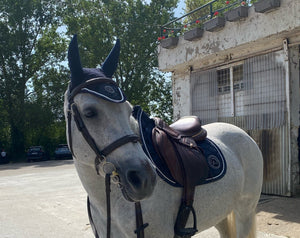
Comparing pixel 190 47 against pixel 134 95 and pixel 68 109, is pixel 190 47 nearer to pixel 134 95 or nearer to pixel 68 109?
pixel 68 109

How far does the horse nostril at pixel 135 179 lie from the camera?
170 cm

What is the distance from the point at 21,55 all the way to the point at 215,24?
77.1 ft

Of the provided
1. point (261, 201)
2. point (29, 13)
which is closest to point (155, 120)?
point (261, 201)

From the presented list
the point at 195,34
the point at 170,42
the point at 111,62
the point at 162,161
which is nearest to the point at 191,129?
the point at 162,161

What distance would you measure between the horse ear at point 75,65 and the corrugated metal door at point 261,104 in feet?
18.1

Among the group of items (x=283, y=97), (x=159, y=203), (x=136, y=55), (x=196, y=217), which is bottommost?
(x=196, y=217)

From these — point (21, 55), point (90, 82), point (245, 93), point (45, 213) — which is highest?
point (21, 55)

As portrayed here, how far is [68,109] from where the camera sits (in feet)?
6.46

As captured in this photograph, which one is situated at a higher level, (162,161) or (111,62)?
(111,62)

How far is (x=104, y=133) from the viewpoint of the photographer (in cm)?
182

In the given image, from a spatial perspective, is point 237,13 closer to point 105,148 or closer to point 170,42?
point 170,42

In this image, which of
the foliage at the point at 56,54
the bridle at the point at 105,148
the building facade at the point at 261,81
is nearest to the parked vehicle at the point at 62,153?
the foliage at the point at 56,54

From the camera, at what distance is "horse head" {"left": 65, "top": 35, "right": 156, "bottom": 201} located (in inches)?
68.0

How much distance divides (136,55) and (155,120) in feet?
83.8
